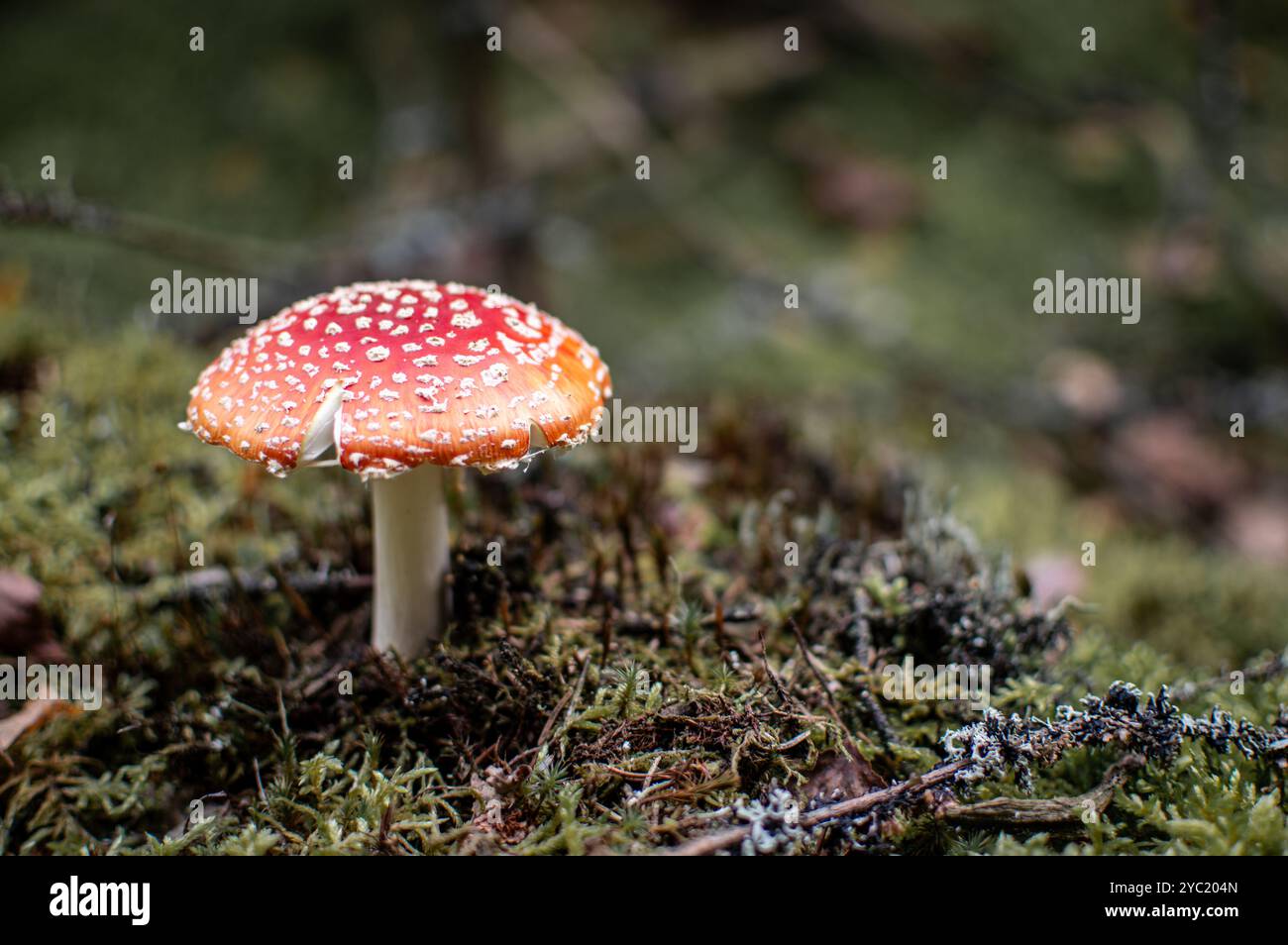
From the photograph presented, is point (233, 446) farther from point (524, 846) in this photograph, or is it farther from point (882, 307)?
point (882, 307)

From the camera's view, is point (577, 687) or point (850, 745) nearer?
point (850, 745)

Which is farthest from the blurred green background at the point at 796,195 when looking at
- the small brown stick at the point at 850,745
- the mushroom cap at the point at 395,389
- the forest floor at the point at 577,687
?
the mushroom cap at the point at 395,389

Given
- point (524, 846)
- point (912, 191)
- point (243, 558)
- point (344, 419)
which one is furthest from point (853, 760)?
point (912, 191)

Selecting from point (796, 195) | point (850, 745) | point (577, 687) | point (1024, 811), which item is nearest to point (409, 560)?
point (577, 687)

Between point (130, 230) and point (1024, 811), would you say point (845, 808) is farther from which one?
point (130, 230)

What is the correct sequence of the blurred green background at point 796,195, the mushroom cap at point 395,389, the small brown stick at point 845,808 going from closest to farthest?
the small brown stick at point 845,808
the mushroom cap at point 395,389
the blurred green background at point 796,195

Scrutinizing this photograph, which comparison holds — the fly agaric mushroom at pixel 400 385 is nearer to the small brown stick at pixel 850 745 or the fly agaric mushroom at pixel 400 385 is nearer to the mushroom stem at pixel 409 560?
the mushroom stem at pixel 409 560
